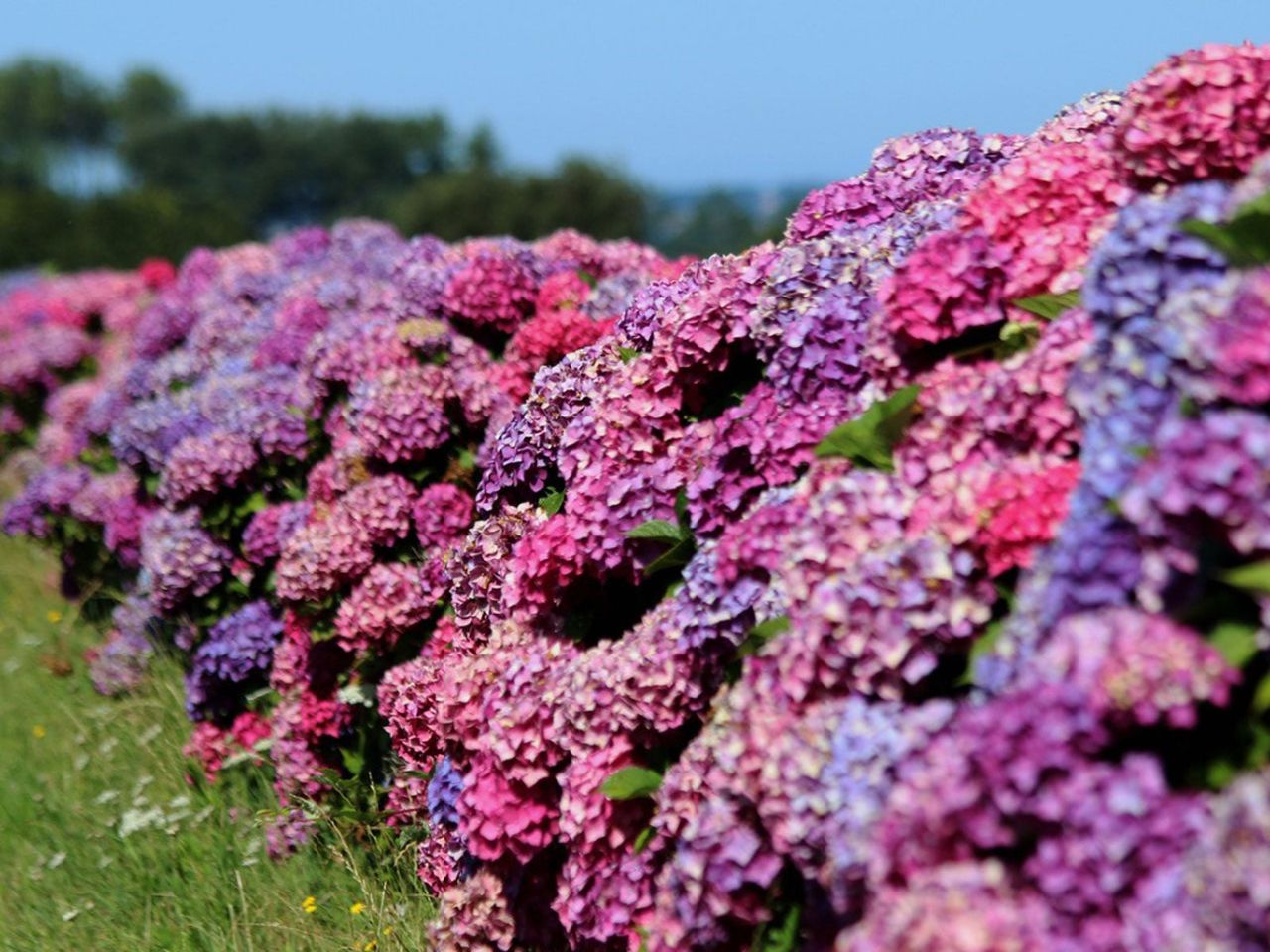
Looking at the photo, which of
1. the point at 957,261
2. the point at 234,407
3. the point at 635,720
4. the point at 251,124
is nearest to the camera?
the point at 957,261

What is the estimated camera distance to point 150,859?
470cm

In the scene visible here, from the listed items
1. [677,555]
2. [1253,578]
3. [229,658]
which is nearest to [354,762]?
[229,658]

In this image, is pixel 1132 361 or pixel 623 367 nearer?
pixel 1132 361

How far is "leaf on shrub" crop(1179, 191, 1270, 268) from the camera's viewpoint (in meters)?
2.13

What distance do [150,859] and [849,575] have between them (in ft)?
10.2

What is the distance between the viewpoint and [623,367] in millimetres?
3523

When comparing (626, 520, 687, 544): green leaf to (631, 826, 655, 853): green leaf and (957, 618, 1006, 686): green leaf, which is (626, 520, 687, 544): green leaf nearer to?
(631, 826, 655, 853): green leaf

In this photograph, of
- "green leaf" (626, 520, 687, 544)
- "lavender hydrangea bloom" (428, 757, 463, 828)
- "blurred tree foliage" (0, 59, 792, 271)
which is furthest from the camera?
"blurred tree foliage" (0, 59, 792, 271)

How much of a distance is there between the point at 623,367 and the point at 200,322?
5163mm

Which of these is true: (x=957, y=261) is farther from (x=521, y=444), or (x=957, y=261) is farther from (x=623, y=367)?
(x=521, y=444)

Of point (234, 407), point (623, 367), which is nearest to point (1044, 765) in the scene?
point (623, 367)

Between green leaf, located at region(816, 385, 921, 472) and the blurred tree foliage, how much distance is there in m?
2.64

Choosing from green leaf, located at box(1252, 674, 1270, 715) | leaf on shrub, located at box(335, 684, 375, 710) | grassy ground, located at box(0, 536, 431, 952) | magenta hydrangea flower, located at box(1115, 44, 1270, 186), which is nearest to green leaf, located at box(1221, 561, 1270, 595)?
green leaf, located at box(1252, 674, 1270, 715)

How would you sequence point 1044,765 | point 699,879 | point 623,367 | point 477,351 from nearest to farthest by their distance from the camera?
point 1044,765
point 699,879
point 623,367
point 477,351
